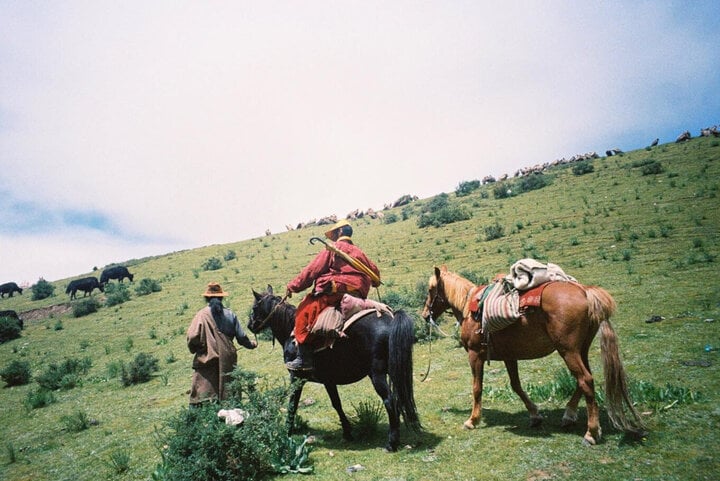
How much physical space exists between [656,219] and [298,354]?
68.1 ft

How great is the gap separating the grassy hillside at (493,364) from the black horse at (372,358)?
60 cm

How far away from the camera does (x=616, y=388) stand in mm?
4504

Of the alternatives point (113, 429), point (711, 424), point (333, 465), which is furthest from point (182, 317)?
point (711, 424)

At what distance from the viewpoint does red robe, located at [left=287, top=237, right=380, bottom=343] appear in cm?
583

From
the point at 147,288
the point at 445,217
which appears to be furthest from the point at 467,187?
the point at 147,288

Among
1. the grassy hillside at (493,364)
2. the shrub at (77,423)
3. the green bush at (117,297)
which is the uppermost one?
the green bush at (117,297)

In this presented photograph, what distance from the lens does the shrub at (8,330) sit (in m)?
23.5

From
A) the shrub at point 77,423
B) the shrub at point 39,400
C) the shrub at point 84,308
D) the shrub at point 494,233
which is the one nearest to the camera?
the shrub at point 77,423

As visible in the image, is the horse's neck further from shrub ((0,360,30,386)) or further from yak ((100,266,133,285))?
yak ((100,266,133,285))

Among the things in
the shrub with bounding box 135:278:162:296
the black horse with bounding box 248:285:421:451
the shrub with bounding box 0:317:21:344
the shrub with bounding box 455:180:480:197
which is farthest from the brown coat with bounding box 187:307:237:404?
the shrub with bounding box 455:180:480:197

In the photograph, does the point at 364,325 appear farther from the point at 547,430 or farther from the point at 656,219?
the point at 656,219

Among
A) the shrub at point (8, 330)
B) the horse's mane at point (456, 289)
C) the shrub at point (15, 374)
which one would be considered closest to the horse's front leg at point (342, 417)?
the horse's mane at point (456, 289)

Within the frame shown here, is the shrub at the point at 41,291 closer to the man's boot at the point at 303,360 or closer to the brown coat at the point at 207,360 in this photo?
the brown coat at the point at 207,360

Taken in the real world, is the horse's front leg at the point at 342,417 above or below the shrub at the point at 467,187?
below
